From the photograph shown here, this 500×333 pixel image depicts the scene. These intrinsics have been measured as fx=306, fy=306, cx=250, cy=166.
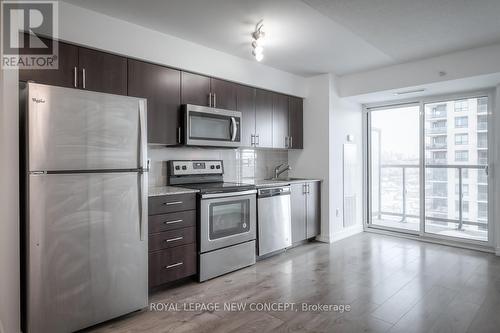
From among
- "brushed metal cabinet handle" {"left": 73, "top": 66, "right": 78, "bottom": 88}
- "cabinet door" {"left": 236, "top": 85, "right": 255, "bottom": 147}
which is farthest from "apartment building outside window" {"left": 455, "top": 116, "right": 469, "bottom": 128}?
"brushed metal cabinet handle" {"left": 73, "top": 66, "right": 78, "bottom": 88}

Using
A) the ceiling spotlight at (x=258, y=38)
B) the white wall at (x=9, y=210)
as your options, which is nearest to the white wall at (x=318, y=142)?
the ceiling spotlight at (x=258, y=38)

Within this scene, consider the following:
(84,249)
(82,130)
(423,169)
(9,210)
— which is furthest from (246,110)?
(423,169)

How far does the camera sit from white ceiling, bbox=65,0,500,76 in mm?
2535

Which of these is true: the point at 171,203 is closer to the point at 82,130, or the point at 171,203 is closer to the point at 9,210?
the point at 82,130

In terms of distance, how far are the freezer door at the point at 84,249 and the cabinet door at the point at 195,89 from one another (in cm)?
124

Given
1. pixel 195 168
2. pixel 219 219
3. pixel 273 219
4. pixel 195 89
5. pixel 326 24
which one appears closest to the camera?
pixel 326 24

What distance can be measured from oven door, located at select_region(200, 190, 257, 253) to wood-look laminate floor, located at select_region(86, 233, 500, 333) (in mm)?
372

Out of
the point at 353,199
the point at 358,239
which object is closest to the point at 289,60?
the point at 353,199

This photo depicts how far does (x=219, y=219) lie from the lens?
317 cm

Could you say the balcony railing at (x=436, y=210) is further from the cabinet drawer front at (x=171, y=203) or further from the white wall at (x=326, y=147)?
the cabinet drawer front at (x=171, y=203)

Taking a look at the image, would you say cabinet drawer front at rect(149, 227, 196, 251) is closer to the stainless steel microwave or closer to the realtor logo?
the stainless steel microwave

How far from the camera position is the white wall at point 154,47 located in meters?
2.50

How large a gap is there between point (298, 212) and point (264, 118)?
1.38m

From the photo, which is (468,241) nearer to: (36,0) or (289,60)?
(289,60)
